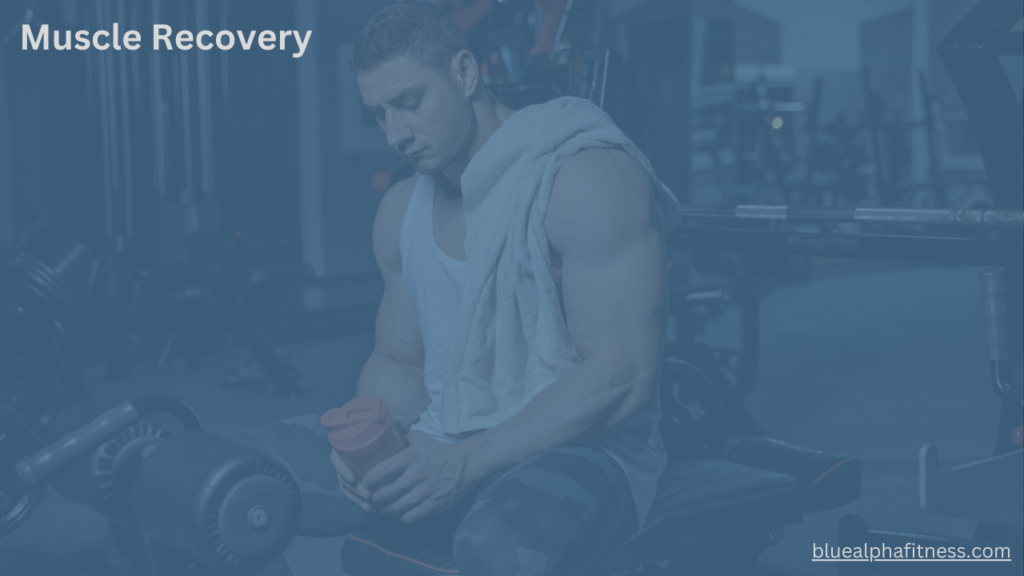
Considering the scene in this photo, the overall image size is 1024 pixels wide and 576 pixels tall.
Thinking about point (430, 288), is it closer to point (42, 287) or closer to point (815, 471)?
point (815, 471)

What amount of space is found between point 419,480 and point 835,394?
2.78 meters

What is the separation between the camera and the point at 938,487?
3.58 ft

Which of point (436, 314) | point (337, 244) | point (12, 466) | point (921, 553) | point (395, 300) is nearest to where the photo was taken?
point (436, 314)

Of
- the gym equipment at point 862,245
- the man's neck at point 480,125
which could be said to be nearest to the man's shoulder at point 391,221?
the man's neck at point 480,125

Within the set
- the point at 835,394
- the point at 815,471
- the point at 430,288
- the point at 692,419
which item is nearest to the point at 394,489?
the point at 430,288

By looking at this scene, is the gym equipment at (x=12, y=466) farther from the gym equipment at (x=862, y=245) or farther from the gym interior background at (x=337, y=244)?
the gym equipment at (x=862, y=245)

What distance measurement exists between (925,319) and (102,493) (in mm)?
4901

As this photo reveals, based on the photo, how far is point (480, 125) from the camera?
1.22 meters

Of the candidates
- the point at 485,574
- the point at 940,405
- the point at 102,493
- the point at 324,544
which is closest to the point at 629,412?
the point at 485,574

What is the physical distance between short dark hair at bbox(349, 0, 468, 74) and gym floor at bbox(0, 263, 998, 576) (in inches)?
53.0

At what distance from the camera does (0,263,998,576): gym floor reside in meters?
2.25

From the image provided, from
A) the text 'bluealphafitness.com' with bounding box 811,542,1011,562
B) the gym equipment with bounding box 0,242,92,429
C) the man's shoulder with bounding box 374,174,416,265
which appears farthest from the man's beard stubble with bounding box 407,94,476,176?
the gym equipment with bounding box 0,242,92,429

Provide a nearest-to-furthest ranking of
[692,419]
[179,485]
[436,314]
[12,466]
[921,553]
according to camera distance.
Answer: [179,485] → [436,314] → [921,553] → [692,419] → [12,466]

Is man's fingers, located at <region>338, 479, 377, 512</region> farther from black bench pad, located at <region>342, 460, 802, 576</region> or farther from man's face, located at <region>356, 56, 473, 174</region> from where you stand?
man's face, located at <region>356, 56, 473, 174</region>
